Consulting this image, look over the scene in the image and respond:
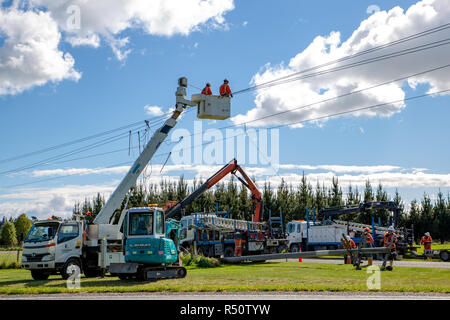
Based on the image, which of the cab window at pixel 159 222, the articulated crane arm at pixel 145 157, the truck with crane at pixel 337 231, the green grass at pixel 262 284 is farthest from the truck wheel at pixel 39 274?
the truck with crane at pixel 337 231

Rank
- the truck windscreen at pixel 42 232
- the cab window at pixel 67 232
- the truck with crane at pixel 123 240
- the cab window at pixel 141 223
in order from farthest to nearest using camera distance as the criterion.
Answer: the cab window at pixel 67 232
the truck windscreen at pixel 42 232
the cab window at pixel 141 223
the truck with crane at pixel 123 240

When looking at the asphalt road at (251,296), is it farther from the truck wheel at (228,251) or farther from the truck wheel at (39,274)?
the truck wheel at (228,251)

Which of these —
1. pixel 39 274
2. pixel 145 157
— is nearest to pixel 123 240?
pixel 39 274

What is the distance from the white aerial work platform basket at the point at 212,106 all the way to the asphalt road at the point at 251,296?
10299 millimetres

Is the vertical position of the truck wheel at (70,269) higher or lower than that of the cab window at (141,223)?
lower

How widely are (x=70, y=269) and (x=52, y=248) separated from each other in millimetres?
1175

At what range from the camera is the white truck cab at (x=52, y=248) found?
1825 centimetres

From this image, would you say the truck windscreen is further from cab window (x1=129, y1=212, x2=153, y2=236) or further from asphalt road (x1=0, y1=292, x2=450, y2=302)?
asphalt road (x1=0, y1=292, x2=450, y2=302)

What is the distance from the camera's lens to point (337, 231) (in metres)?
35.7

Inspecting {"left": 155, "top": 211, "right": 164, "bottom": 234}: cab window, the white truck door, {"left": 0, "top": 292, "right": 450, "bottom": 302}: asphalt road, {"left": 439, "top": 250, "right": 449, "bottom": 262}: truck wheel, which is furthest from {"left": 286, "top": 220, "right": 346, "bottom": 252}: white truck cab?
{"left": 0, "top": 292, "right": 450, "bottom": 302}: asphalt road

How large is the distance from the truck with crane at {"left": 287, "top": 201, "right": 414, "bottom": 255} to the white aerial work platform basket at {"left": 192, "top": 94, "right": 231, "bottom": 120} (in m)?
16.9

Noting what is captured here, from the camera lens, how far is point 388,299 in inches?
449

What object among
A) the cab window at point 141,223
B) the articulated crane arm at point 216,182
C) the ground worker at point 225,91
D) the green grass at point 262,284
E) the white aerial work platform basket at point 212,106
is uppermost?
the ground worker at point 225,91

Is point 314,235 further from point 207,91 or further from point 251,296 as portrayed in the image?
point 251,296
